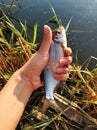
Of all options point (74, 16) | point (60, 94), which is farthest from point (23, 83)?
point (74, 16)

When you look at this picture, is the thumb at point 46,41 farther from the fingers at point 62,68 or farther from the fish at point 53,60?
the fingers at point 62,68

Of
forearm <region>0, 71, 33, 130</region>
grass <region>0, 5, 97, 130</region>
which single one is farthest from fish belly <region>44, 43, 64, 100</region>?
grass <region>0, 5, 97, 130</region>

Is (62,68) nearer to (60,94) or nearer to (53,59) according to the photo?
(53,59)

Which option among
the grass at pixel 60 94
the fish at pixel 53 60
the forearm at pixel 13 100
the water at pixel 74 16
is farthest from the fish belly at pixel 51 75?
the water at pixel 74 16

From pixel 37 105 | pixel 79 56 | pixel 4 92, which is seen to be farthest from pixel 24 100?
pixel 79 56

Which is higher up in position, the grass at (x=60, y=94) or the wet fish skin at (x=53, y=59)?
the wet fish skin at (x=53, y=59)

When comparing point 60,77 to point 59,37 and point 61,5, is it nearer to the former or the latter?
point 59,37
